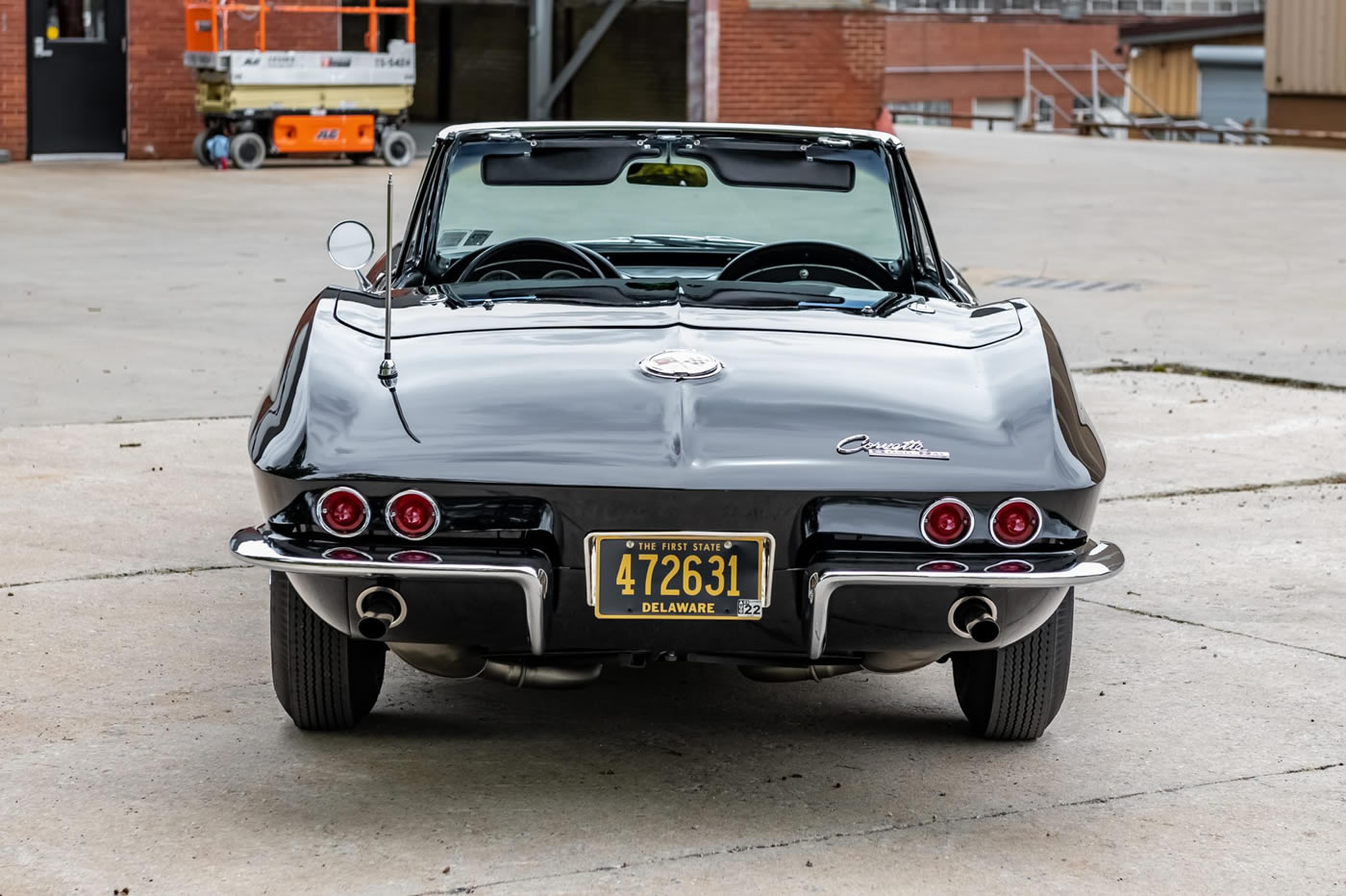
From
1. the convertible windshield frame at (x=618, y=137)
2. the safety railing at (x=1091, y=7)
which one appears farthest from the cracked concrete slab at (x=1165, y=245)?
the safety railing at (x=1091, y=7)

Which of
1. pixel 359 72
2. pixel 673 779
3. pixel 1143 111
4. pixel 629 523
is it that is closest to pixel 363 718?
pixel 673 779

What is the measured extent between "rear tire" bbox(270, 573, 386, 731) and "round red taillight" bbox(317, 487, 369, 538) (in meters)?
0.43

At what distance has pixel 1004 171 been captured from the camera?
24656mm

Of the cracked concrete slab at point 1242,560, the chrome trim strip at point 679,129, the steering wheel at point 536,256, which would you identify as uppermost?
the chrome trim strip at point 679,129

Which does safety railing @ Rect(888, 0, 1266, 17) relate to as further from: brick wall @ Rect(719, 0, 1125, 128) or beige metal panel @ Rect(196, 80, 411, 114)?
beige metal panel @ Rect(196, 80, 411, 114)

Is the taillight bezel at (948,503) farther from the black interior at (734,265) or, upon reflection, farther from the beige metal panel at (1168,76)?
the beige metal panel at (1168,76)

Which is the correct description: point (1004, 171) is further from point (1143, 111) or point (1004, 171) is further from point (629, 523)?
point (1143, 111)

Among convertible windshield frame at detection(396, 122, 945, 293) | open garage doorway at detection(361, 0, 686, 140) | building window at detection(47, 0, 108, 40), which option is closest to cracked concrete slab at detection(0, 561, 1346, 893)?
convertible windshield frame at detection(396, 122, 945, 293)

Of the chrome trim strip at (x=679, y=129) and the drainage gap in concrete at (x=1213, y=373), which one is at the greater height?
the chrome trim strip at (x=679, y=129)

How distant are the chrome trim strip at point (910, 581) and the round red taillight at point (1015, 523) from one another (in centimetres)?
8

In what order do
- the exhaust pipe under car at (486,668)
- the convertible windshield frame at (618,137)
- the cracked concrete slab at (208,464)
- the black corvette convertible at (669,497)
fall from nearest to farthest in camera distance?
1. the black corvette convertible at (669,497)
2. the exhaust pipe under car at (486,668)
3. the convertible windshield frame at (618,137)
4. the cracked concrete slab at (208,464)

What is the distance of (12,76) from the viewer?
2250cm

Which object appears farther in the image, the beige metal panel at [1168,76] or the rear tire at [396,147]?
the beige metal panel at [1168,76]

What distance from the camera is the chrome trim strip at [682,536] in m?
3.69
